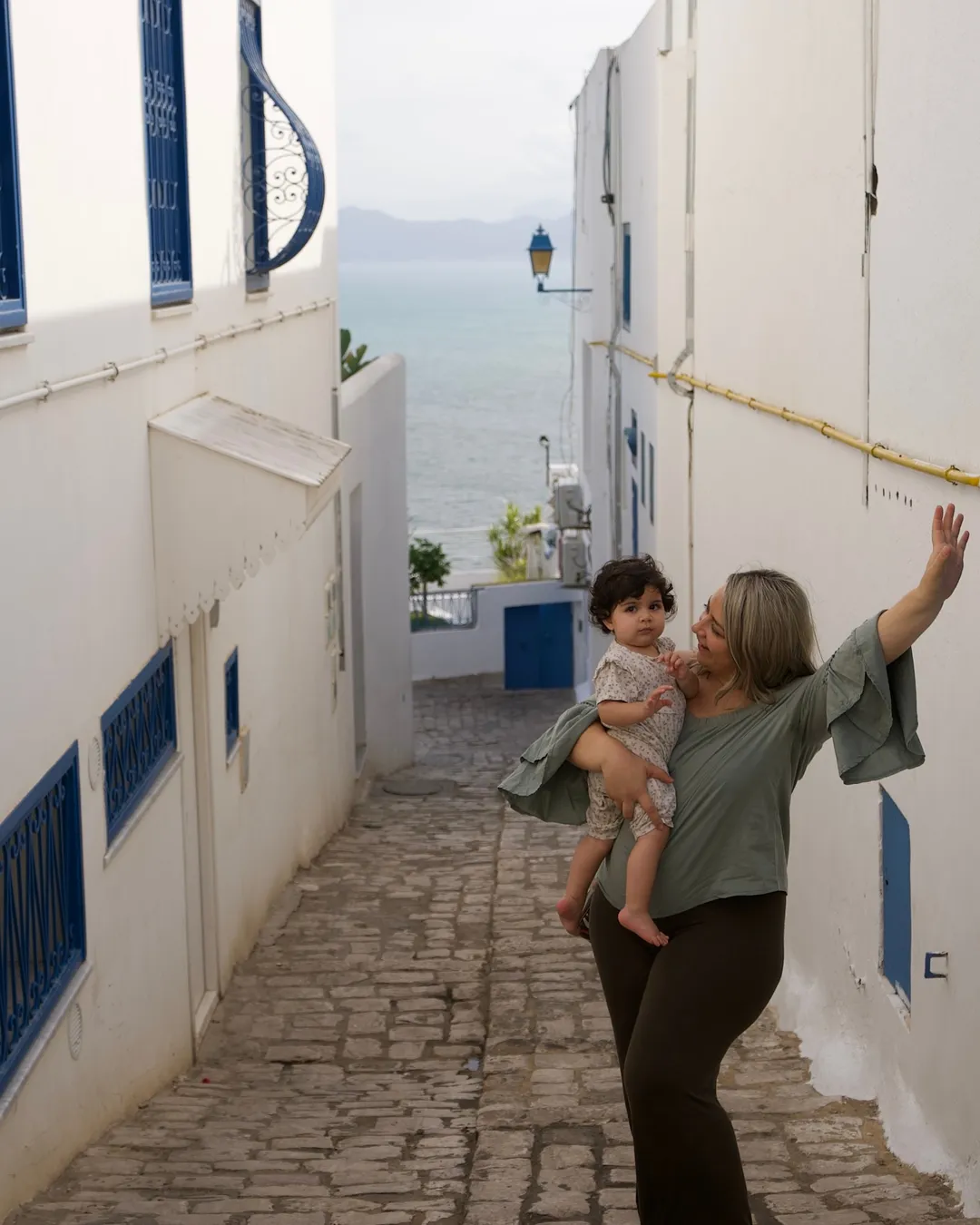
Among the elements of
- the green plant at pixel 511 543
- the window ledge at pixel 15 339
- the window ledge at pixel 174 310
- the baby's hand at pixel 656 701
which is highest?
the window ledge at pixel 174 310

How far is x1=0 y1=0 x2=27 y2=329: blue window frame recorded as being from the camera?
4.79m

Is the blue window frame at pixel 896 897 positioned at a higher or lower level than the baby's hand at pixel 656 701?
lower

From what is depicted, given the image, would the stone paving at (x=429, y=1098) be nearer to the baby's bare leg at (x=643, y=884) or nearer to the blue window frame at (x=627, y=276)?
the baby's bare leg at (x=643, y=884)

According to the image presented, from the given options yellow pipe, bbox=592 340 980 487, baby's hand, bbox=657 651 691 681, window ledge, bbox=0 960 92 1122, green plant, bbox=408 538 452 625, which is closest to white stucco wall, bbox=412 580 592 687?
green plant, bbox=408 538 452 625

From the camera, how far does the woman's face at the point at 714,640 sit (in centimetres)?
375

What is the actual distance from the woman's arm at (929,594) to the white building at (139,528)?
2.67 meters

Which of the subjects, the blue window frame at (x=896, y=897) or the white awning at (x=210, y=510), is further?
the white awning at (x=210, y=510)

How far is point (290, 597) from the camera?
11.6 m

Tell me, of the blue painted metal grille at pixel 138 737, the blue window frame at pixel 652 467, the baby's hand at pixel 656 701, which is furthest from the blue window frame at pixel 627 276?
the baby's hand at pixel 656 701

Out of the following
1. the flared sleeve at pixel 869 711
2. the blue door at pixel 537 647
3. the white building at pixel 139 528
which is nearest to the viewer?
the flared sleeve at pixel 869 711

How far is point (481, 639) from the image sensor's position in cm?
3114

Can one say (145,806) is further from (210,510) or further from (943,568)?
(943,568)

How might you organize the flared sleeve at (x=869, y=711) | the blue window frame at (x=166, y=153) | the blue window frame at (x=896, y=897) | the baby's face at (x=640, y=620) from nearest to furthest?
the flared sleeve at (x=869, y=711), the baby's face at (x=640, y=620), the blue window frame at (x=896, y=897), the blue window frame at (x=166, y=153)

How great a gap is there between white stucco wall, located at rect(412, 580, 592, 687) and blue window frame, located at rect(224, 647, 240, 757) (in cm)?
2083
